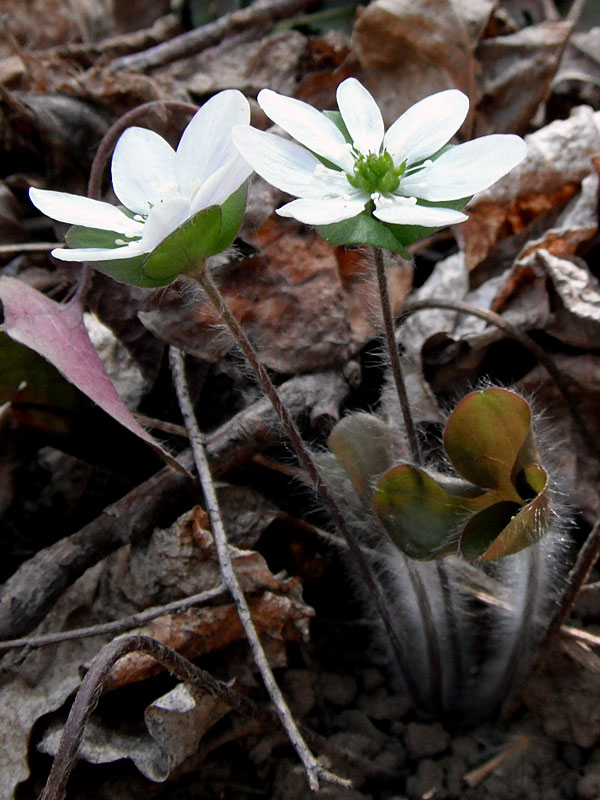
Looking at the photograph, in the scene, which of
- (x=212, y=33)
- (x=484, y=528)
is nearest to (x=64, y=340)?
(x=484, y=528)

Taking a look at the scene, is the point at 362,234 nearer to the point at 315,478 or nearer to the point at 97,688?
the point at 315,478

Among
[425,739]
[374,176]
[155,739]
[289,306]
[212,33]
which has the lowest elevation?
[425,739]

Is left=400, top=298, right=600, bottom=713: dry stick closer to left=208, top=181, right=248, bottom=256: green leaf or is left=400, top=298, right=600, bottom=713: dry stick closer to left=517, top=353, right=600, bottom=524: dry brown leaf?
left=517, top=353, right=600, bottom=524: dry brown leaf

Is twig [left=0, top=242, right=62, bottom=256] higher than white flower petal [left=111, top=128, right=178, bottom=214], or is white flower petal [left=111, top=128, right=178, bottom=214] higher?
white flower petal [left=111, top=128, right=178, bottom=214]

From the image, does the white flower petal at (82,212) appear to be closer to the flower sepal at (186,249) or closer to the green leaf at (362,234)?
the flower sepal at (186,249)

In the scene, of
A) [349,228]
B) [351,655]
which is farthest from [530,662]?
[349,228]

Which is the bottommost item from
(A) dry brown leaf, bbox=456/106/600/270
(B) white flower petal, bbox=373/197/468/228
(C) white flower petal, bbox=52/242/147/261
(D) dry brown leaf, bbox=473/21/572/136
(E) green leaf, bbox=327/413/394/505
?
(E) green leaf, bbox=327/413/394/505

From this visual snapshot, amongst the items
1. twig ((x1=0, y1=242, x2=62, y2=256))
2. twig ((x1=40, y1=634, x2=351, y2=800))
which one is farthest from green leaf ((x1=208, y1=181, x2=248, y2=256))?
twig ((x1=0, y1=242, x2=62, y2=256))
